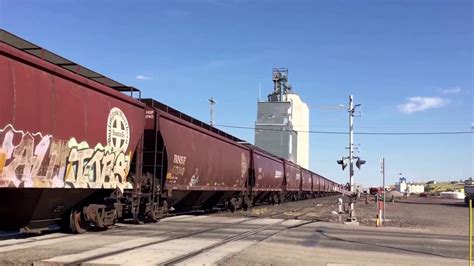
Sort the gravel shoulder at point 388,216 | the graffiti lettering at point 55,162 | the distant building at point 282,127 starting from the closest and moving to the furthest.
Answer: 1. the graffiti lettering at point 55,162
2. the gravel shoulder at point 388,216
3. the distant building at point 282,127

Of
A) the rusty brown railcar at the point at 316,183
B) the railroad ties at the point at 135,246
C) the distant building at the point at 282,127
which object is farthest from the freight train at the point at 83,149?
the distant building at the point at 282,127

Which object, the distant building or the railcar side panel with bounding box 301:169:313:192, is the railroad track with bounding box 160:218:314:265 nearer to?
the railcar side panel with bounding box 301:169:313:192

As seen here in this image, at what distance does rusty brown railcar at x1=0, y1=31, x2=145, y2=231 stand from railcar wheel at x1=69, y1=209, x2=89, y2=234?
0.52 m

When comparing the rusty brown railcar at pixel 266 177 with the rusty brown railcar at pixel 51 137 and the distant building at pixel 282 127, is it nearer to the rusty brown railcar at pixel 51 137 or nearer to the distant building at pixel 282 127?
the rusty brown railcar at pixel 51 137

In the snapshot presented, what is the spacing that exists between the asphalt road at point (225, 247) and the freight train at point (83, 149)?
0.88m

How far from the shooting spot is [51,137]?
11133 millimetres

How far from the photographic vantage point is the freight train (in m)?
10.2

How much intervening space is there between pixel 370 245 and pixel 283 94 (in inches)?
3674

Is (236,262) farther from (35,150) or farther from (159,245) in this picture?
(35,150)

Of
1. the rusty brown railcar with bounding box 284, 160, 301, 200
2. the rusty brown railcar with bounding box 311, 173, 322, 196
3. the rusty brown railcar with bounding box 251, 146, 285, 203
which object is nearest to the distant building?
the rusty brown railcar with bounding box 311, 173, 322, 196

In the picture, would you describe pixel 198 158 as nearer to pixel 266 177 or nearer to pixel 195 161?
pixel 195 161

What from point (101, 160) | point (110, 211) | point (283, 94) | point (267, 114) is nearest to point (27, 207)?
point (101, 160)

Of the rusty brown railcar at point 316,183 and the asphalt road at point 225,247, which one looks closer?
the asphalt road at point 225,247

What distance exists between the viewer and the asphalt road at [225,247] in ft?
33.6
